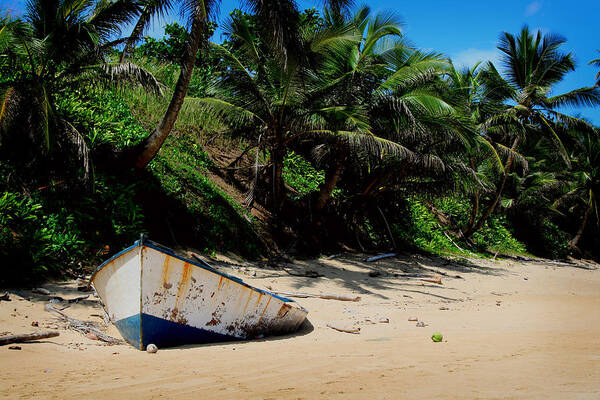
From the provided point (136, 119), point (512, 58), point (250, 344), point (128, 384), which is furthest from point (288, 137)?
point (512, 58)

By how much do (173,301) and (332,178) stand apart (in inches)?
340

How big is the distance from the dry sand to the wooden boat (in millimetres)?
200

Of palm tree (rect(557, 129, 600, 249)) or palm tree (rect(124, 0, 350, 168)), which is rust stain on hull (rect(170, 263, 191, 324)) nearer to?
palm tree (rect(124, 0, 350, 168))

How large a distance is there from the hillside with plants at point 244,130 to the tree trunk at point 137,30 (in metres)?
0.03

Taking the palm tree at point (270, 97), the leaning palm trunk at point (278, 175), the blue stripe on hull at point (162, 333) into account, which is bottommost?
the blue stripe on hull at point (162, 333)

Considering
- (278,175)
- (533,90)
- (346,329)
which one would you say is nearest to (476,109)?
(533,90)

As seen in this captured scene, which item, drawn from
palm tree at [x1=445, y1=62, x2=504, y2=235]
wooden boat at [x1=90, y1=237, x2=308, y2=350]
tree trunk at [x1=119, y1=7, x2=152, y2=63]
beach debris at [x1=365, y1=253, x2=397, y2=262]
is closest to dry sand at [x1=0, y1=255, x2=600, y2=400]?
wooden boat at [x1=90, y1=237, x2=308, y2=350]

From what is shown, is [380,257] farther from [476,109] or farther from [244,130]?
[476,109]

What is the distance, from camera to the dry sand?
272cm

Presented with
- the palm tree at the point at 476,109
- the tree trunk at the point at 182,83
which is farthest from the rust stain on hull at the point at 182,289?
the palm tree at the point at 476,109

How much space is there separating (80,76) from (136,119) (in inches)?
140

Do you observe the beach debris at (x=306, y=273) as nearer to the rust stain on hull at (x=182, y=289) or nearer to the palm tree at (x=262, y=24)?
the palm tree at (x=262, y=24)

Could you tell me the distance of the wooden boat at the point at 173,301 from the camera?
4.04m

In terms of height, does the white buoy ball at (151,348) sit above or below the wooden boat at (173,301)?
below
